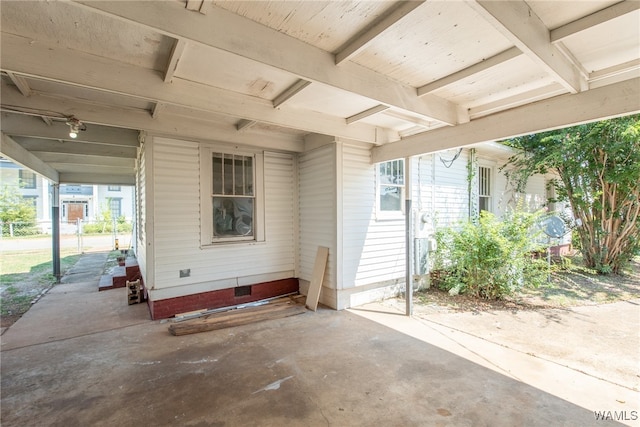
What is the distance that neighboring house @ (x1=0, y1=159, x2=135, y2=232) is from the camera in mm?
21281

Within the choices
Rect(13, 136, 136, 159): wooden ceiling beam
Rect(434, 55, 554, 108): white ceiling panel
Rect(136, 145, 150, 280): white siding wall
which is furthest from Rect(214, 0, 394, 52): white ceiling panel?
Rect(13, 136, 136, 159): wooden ceiling beam

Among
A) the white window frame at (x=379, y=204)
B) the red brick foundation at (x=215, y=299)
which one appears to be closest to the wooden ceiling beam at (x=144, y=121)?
the white window frame at (x=379, y=204)

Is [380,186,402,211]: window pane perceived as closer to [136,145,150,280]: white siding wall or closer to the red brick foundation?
the red brick foundation

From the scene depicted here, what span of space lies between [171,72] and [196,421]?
2.95 m

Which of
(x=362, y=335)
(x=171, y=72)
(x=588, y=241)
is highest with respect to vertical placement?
(x=171, y=72)

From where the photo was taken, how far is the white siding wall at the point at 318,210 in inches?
191

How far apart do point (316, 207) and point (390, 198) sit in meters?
1.55

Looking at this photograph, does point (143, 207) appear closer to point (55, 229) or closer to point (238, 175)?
point (238, 175)

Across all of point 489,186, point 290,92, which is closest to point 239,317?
point 290,92

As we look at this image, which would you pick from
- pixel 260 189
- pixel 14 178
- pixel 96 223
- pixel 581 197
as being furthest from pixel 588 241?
pixel 14 178

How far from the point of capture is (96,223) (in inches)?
762

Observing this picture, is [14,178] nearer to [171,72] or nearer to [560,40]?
[171,72]

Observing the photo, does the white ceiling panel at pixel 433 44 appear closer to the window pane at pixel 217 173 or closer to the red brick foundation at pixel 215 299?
the window pane at pixel 217 173

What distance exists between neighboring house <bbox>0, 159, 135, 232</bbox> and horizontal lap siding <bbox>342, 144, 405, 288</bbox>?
2146 cm
